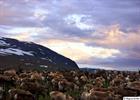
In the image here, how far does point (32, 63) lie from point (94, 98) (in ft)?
562

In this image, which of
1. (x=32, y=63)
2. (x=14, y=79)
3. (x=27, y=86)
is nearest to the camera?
(x=27, y=86)

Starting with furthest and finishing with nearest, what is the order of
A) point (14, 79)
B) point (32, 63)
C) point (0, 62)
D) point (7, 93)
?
point (32, 63)
point (0, 62)
point (14, 79)
point (7, 93)

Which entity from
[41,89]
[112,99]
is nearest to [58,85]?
[41,89]

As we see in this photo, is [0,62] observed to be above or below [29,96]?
above

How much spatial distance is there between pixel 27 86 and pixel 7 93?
4.36 m

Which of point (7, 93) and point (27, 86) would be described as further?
point (27, 86)

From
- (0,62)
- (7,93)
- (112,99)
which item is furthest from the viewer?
(0,62)

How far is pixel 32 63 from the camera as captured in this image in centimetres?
19888

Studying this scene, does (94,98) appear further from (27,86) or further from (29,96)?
(27,86)

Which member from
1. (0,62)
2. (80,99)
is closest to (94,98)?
(80,99)

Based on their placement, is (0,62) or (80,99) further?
(0,62)

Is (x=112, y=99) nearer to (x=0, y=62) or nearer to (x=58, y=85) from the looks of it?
(x=58, y=85)

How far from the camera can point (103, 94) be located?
94.7ft

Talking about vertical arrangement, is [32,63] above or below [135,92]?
above
